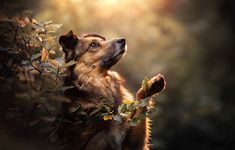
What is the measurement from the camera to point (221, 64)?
61.7 ft

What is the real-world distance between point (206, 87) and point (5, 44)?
11.4 meters

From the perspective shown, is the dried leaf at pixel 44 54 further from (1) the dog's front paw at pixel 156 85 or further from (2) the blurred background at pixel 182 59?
(2) the blurred background at pixel 182 59

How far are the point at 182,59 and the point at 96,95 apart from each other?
9762 millimetres

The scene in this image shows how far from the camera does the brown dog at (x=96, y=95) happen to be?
7.40m

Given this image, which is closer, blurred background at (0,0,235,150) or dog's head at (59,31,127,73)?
dog's head at (59,31,127,73)

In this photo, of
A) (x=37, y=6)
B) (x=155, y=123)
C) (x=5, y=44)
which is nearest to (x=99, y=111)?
(x=5, y=44)

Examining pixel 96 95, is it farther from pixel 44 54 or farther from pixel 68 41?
pixel 44 54

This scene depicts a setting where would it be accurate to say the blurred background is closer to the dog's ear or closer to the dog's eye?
the dog's eye

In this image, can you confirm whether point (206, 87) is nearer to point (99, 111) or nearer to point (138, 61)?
point (138, 61)

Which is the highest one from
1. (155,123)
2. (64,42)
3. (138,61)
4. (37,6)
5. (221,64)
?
(221,64)

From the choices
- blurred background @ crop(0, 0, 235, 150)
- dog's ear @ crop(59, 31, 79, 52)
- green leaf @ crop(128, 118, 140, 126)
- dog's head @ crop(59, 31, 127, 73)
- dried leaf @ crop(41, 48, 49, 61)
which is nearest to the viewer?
green leaf @ crop(128, 118, 140, 126)

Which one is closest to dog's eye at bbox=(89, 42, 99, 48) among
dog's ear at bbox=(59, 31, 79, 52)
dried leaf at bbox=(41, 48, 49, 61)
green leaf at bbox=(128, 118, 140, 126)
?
dog's ear at bbox=(59, 31, 79, 52)

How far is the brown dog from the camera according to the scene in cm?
740

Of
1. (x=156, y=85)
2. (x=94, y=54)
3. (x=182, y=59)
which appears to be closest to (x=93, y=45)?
(x=94, y=54)
